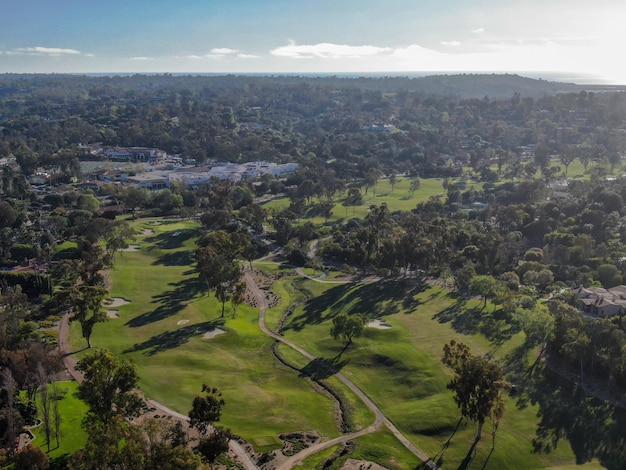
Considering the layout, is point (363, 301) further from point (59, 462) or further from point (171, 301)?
point (59, 462)

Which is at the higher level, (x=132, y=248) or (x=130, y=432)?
(x=130, y=432)

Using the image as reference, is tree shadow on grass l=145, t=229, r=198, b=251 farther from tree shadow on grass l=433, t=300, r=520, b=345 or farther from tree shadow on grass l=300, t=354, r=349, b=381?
tree shadow on grass l=433, t=300, r=520, b=345

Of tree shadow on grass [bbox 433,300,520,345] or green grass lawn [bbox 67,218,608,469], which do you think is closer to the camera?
green grass lawn [bbox 67,218,608,469]

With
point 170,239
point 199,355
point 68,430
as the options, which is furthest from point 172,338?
point 170,239

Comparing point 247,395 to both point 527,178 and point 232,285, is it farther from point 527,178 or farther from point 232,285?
point 527,178

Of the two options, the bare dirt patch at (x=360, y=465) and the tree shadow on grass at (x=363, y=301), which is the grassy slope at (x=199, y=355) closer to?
the bare dirt patch at (x=360, y=465)

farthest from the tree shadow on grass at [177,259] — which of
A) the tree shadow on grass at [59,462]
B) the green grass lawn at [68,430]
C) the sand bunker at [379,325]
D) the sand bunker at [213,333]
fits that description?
the tree shadow on grass at [59,462]

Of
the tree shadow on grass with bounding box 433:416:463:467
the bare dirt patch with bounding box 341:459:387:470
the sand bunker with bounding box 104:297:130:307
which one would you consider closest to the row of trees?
the bare dirt patch with bounding box 341:459:387:470
